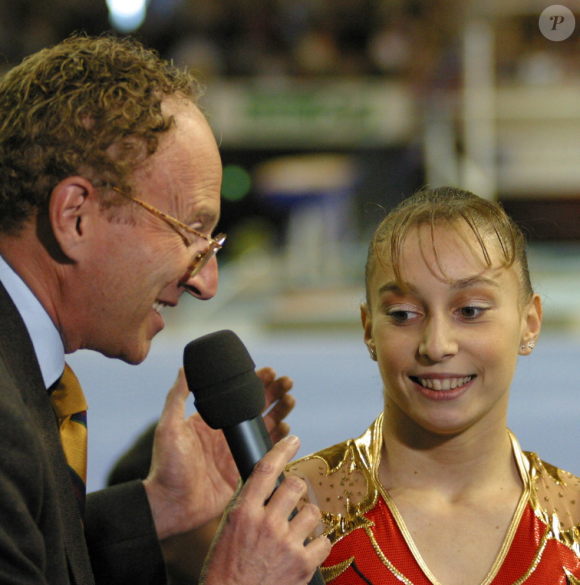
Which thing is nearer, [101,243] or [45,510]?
[45,510]

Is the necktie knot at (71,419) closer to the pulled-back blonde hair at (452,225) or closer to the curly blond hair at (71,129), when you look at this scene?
the curly blond hair at (71,129)

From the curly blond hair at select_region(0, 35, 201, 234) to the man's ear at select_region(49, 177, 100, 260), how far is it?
2 centimetres

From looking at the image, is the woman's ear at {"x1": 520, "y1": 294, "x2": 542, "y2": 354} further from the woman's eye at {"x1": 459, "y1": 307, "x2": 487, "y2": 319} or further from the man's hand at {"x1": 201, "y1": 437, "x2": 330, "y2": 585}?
the man's hand at {"x1": 201, "y1": 437, "x2": 330, "y2": 585}

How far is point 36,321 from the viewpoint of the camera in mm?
1173

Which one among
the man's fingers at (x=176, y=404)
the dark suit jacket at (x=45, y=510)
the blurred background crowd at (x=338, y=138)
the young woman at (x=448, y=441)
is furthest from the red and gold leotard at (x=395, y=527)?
the blurred background crowd at (x=338, y=138)

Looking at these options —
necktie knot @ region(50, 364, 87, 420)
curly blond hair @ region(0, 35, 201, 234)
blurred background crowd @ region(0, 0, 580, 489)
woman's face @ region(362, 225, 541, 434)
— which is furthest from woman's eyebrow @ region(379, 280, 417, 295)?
blurred background crowd @ region(0, 0, 580, 489)

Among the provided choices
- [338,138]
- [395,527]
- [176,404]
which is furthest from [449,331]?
[338,138]

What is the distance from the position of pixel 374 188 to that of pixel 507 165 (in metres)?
1.05

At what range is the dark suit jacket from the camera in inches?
34.8

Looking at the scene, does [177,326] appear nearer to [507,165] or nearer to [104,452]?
[104,452]

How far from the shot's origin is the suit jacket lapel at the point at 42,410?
1070 millimetres

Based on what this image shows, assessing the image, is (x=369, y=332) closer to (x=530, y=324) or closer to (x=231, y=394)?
(x=530, y=324)

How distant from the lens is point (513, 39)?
5.67 meters

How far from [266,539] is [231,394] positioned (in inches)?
7.8
